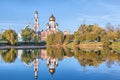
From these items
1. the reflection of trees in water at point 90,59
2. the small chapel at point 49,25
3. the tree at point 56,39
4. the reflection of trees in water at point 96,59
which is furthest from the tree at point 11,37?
the small chapel at point 49,25

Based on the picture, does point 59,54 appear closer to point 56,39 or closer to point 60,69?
point 60,69

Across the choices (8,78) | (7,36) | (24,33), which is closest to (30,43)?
(24,33)

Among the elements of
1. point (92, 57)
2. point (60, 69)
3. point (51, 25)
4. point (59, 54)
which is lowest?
point (60, 69)

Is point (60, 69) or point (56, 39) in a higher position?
point (56, 39)

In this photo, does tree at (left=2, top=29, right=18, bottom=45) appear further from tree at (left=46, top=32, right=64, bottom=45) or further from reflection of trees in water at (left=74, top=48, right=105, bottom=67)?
reflection of trees in water at (left=74, top=48, right=105, bottom=67)

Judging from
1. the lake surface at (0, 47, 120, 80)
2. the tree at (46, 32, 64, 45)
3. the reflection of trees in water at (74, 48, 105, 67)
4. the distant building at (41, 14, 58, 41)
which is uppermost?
the distant building at (41, 14, 58, 41)

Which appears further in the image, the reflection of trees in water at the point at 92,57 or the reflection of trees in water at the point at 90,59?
the reflection of trees in water at the point at 92,57

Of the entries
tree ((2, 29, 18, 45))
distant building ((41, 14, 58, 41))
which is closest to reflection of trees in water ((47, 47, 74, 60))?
tree ((2, 29, 18, 45))

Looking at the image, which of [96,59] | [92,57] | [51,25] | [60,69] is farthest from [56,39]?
[60,69]

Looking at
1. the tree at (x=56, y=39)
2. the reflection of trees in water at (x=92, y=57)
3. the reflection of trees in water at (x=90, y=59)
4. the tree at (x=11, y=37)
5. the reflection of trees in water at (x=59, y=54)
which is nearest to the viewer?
the reflection of trees in water at (x=90, y=59)

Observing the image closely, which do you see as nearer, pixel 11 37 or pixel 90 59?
pixel 90 59

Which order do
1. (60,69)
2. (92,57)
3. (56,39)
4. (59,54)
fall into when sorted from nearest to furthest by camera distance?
(60,69) < (92,57) < (59,54) < (56,39)

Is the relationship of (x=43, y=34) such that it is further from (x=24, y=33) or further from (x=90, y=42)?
(x=90, y=42)

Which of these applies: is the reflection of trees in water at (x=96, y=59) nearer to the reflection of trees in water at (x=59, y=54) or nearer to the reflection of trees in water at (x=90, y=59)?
the reflection of trees in water at (x=90, y=59)
